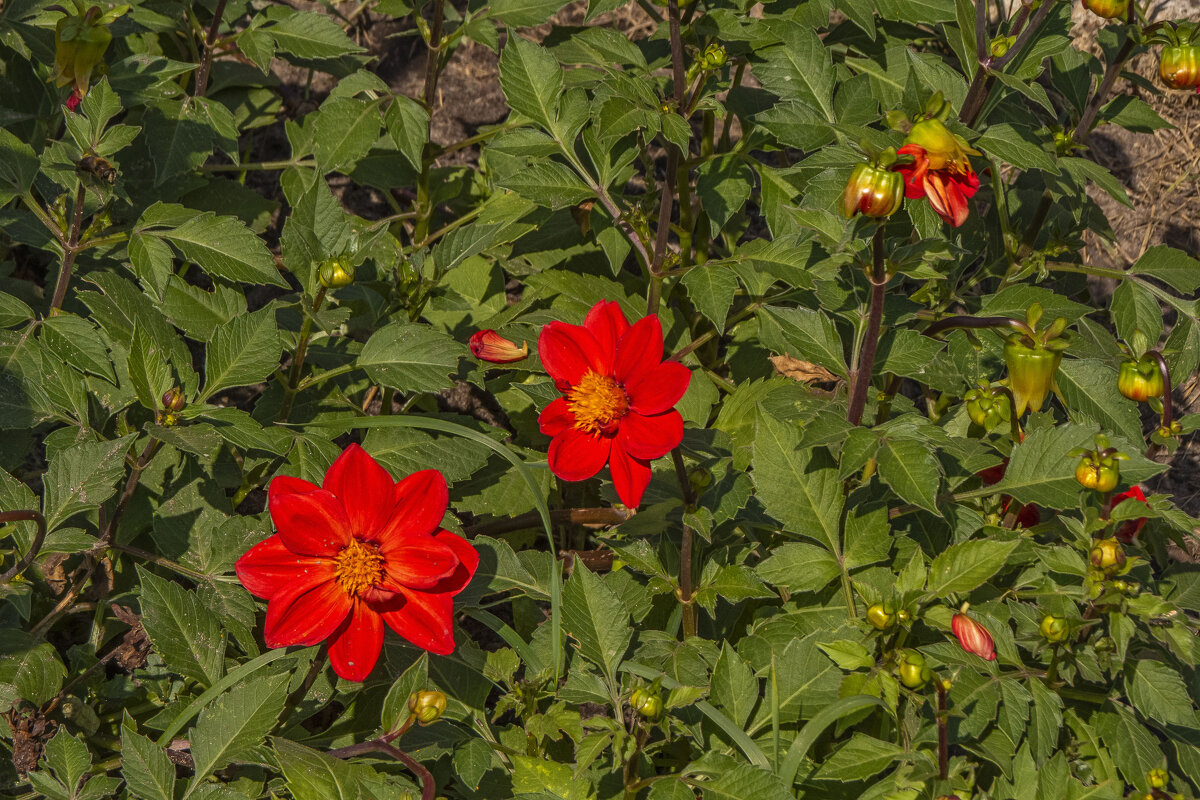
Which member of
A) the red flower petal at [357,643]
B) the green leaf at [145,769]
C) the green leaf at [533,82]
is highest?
the green leaf at [533,82]

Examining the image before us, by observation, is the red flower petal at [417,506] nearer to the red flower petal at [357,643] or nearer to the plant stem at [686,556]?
the red flower petal at [357,643]

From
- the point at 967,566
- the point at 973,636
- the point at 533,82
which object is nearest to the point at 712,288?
the point at 533,82

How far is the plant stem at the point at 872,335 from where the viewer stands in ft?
5.10

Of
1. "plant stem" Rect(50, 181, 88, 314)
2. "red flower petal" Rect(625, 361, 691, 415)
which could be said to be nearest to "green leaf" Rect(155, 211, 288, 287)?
"plant stem" Rect(50, 181, 88, 314)

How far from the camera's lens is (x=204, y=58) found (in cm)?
238

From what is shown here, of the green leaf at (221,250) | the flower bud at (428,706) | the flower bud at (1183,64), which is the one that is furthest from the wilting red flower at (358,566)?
the flower bud at (1183,64)

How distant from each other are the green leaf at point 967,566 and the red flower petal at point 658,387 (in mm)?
519

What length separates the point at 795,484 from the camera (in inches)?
72.1

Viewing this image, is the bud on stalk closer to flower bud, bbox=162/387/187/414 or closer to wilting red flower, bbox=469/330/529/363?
wilting red flower, bbox=469/330/529/363

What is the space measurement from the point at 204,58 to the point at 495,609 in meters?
1.55

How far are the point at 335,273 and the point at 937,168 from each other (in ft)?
3.29

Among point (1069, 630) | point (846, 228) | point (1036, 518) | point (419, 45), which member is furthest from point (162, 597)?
point (419, 45)

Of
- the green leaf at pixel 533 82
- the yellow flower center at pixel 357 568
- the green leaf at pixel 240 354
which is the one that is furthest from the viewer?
the green leaf at pixel 533 82

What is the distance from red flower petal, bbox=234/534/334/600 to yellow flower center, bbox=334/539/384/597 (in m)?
0.02
